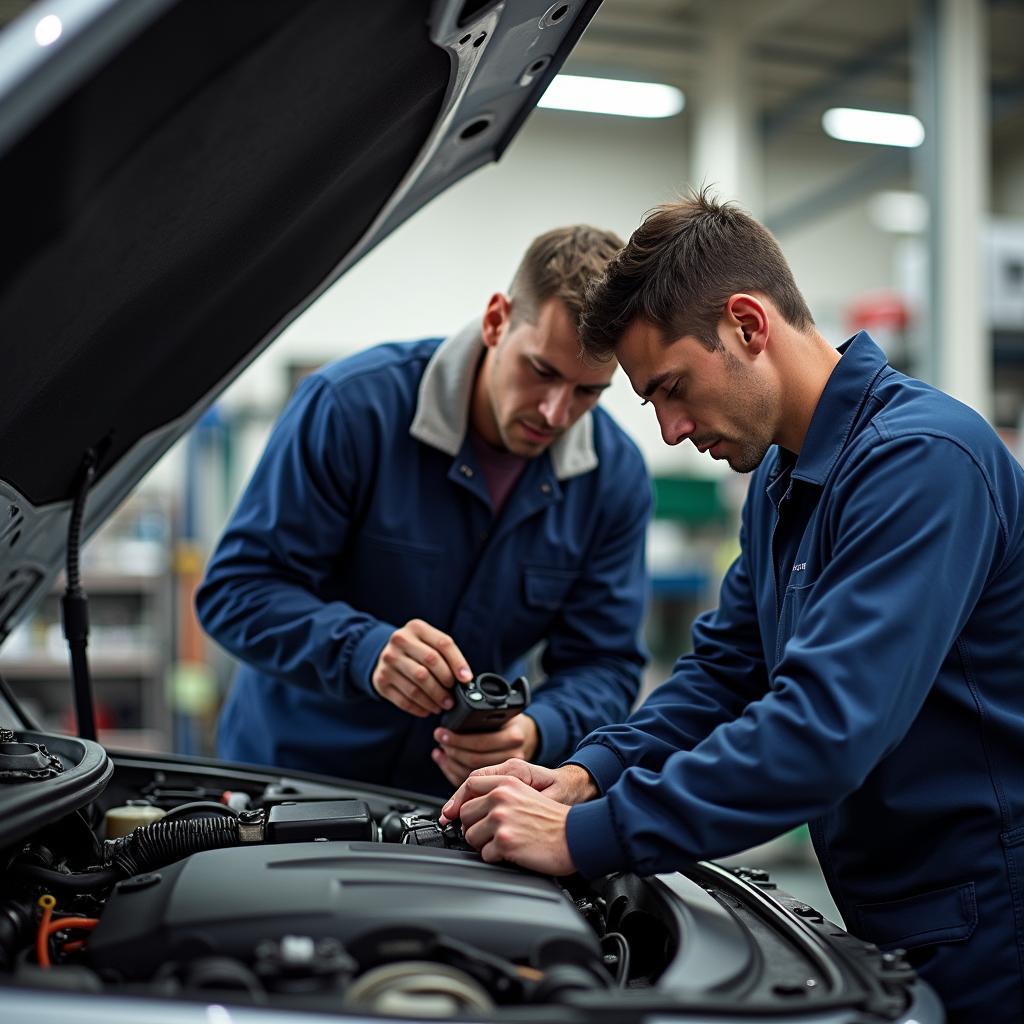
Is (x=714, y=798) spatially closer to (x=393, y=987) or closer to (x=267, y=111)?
(x=393, y=987)

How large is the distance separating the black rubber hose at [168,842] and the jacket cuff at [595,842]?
39cm

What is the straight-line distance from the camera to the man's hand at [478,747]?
1498mm

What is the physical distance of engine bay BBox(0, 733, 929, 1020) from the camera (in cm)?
79

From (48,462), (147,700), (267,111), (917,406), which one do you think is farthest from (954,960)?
(147,700)

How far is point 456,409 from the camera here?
5.81 feet

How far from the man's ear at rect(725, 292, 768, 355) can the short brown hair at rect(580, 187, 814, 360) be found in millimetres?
14

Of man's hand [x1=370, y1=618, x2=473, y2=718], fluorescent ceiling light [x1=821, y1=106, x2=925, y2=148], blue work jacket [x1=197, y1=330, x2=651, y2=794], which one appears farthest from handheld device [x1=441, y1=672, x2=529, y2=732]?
fluorescent ceiling light [x1=821, y1=106, x2=925, y2=148]

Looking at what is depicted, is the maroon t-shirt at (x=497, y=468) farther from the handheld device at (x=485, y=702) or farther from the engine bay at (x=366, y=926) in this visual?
the engine bay at (x=366, y=926)

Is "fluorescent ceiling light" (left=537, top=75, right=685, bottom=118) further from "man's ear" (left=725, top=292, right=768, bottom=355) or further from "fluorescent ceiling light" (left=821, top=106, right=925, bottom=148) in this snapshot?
"man's ear" (left=725, top=292, right=768, bottom=355)

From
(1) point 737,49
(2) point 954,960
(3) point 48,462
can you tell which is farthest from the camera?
(1) point 737,49

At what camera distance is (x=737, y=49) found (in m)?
6.52

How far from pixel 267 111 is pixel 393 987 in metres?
0.74

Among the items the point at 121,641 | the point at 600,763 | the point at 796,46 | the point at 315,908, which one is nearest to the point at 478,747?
the point at 600,763

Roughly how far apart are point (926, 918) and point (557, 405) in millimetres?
815
